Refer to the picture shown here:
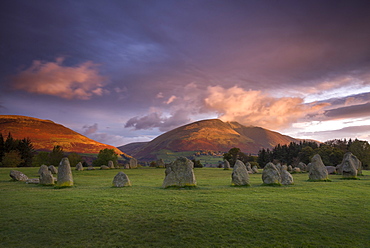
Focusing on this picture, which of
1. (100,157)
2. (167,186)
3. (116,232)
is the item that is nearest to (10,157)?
(100,157)

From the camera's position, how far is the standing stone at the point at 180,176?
2002 centimetres

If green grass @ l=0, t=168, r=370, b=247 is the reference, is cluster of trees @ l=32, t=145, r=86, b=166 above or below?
above

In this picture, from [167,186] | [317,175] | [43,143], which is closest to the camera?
[167,186]

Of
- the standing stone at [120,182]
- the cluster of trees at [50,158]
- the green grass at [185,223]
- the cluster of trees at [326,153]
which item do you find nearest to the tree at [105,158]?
the cluster of trees at [50,158]

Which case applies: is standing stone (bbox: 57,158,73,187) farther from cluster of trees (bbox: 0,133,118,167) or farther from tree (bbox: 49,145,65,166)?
tree (bbox: 49,145,65,166)

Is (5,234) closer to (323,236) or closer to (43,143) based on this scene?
(323,236)

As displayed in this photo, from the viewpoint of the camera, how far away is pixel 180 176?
20.3 meters

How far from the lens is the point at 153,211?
11469mm

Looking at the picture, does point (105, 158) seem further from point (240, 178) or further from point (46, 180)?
point (240, 178)

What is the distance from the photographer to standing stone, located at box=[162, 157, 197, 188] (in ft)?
65.7

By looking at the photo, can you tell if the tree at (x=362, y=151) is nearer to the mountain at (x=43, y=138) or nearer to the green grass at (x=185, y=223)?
the green grass at (x=185, y=223)

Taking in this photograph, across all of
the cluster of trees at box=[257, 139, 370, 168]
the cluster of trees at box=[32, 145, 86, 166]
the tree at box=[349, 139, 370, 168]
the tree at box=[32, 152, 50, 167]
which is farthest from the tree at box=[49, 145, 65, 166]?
the tree at box=[349, 139, 370, 168]

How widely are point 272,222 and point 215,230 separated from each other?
108 inches

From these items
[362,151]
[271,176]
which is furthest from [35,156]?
[362,151]
